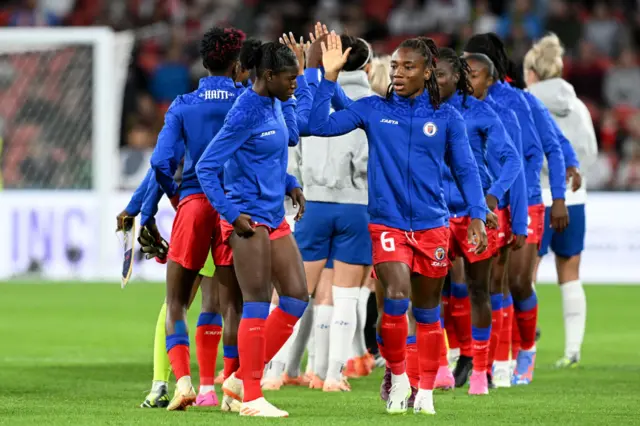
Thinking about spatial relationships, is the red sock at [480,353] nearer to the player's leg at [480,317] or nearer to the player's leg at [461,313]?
the player's leg at [480,317]

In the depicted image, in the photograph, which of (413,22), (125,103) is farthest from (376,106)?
(413,22)

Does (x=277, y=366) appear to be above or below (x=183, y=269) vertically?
below

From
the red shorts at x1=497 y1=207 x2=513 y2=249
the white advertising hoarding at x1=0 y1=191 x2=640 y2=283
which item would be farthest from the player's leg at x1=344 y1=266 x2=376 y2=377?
the white advertising hoarding at x1=0 y1=191 x2=640 y2=283

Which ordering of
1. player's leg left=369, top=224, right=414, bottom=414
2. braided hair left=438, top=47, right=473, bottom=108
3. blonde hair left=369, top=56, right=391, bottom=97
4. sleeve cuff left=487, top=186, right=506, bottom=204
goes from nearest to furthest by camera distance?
player's leg left=369, top=224, right=414, bottom=414 < braided hair left=438, top=47, right=473, bottom=108 < sleeve cuff left=487, top=186, right=506, bottom=204 < blonde hair left=369, top=56, right=391, bottom=97

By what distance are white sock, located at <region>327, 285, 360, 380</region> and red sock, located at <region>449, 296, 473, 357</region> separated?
676 millimetres

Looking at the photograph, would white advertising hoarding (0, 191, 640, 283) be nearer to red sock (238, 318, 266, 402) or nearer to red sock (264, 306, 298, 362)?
red sock (264, 306, 298, 362)

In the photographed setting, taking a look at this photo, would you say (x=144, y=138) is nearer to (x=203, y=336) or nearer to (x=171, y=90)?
(x=171, y=90)

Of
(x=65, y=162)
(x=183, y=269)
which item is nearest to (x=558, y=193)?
(x=183, y=269)

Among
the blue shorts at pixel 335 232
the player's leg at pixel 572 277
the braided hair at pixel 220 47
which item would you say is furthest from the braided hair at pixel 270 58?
the player's leg at pixel 572 277

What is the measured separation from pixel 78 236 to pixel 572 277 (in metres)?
9.18

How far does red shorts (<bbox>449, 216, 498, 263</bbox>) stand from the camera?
366 inches

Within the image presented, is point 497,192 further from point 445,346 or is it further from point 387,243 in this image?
point 387,243

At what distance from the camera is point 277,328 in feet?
26.6

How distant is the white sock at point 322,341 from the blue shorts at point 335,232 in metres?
0.45
